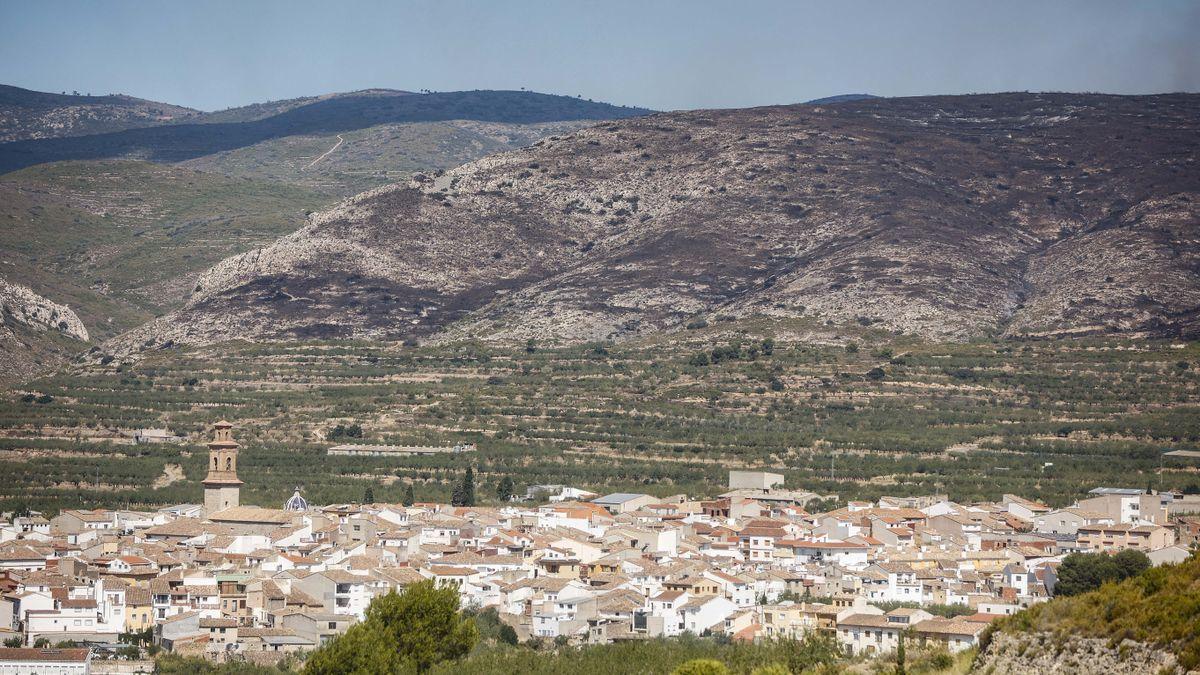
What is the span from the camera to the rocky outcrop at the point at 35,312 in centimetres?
12588

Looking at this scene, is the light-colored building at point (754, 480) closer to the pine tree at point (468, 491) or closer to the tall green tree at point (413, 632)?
the pine tree at point (468, 491)

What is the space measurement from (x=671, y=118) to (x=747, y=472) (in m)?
81.4

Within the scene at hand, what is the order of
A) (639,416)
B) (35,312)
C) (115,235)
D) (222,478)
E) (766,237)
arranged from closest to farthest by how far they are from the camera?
(222,478) → (639,416) → (766,237) → (35,312) → (115,235)

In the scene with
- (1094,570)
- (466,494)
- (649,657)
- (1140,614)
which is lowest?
(649,657)

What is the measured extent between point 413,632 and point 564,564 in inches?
581

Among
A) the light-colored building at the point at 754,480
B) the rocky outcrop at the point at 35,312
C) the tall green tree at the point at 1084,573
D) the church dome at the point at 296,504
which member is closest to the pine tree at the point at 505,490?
the church dome at the point at 296,504

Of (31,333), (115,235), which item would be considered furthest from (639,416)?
(115,235)

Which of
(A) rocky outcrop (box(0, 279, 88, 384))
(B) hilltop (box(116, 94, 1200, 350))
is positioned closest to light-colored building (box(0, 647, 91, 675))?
(B) hilltop (box(116, 94, 1200, 350))

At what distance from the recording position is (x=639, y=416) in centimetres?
9006

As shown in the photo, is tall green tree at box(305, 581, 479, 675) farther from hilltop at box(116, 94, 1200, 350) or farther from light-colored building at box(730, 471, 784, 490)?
hilltop at box(116, 94, 1200, 350)

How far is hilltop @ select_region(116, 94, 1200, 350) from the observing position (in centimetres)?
10888

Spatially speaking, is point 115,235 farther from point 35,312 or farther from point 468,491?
point 468,491

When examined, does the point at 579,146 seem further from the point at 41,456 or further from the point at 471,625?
the point at 471,625

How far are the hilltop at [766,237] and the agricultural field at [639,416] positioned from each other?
241 inches
